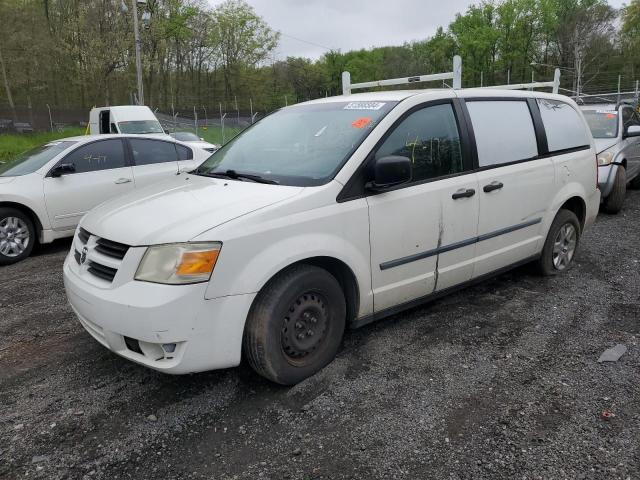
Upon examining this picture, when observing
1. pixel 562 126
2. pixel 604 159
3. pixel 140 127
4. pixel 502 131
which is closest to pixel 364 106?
pixel 502 131

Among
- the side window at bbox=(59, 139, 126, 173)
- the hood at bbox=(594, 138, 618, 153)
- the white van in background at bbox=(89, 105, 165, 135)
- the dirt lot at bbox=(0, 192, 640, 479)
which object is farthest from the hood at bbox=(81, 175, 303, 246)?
the white van in background at bbox=(89, 105, 165, 135)

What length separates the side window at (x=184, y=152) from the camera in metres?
7.99

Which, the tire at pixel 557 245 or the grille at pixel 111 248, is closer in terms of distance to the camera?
the grille at pixel 111 248

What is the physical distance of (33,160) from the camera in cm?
696

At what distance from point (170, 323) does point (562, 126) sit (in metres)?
4.10

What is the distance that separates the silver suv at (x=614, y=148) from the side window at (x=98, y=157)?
7106mm

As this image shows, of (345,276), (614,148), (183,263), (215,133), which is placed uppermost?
(215,133)

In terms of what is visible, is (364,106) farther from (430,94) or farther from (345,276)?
(345,276)

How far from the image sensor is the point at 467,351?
3.68 m

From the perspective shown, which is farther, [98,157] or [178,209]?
[98,157]

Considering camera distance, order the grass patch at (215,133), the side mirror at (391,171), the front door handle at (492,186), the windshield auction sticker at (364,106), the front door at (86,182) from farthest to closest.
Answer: the grass patch at (215,133) → the front door at (86,182) → the front door handle at (492,186) → the windshield auction sticker at (364,106) → the side mirror at (391,171)

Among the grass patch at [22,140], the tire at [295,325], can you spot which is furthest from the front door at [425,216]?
the grass patch at [22,140]

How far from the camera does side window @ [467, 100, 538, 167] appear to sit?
4.14 meters

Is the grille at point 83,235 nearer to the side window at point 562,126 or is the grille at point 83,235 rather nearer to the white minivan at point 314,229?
the white minivan at point 314,229
